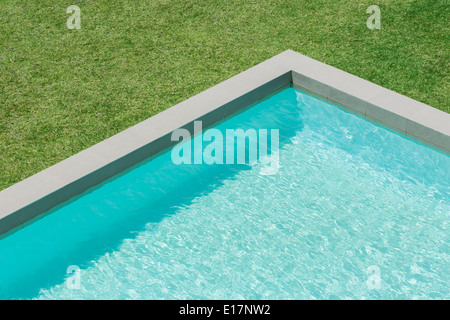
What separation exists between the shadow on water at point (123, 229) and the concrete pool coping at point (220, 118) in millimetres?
189

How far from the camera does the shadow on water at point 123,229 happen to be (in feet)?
21.6

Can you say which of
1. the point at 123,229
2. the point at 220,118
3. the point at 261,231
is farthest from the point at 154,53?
the point at 261,231

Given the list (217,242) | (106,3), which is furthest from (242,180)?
(106,3)

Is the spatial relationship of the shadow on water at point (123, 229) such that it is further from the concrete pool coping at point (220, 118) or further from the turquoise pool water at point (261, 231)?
the concrete pool coping at point (220, 118)

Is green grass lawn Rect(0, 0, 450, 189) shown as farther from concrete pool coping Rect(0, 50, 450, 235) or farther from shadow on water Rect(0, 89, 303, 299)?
shadow on water Rect(0, 89, 303, 299)

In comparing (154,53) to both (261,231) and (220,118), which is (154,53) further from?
(261,231)

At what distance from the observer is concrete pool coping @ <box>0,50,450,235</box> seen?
6.82 m

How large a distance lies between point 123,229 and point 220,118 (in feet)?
5.32

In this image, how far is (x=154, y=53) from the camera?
880 centimetres

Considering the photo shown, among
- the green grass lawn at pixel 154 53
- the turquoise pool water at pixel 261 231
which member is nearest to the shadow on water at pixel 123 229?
the turquoise pool water at pixel 261 231

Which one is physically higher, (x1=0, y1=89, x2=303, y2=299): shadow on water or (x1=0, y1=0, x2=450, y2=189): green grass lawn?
(x1=0, y1=0, x2=450, y2=189): green grass lawn

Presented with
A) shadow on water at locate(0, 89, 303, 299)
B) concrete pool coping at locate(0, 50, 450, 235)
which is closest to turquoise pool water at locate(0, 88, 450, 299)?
shadow on water at locate(0, 89, 303, 299)

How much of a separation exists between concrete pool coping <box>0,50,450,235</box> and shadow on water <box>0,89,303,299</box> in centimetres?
19

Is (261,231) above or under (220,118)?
under
